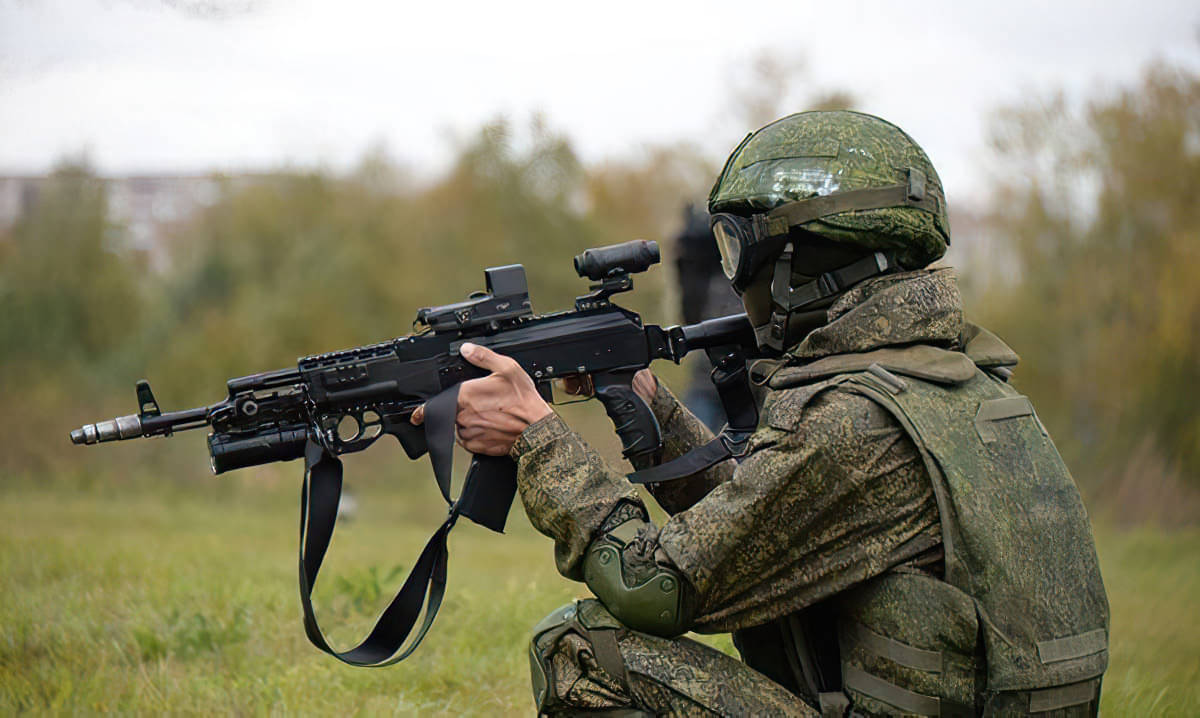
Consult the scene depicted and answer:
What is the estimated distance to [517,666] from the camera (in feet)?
14.9

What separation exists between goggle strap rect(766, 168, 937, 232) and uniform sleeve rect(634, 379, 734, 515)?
2.98 feet

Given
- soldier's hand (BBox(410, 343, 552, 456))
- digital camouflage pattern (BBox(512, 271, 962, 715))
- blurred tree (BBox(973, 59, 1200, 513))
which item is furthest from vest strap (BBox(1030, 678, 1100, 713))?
blurred tree (BBox(973, 59, 1200, 513))

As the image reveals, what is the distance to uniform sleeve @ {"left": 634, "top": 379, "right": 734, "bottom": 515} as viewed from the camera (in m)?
3.54

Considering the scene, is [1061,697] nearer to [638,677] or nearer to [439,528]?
[638,677]

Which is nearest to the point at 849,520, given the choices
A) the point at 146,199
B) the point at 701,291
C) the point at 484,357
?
the point at 484,357

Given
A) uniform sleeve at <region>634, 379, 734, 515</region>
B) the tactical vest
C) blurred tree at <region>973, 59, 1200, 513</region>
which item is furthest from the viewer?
blurred tree at <region>973, 59, 1200, 513</region>

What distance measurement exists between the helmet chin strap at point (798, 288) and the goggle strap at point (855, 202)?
3.6 inches

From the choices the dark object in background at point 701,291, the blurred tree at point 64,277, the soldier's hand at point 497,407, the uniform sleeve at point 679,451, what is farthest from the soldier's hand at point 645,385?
the blurred tree at point 64,277

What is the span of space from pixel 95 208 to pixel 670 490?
1169cm

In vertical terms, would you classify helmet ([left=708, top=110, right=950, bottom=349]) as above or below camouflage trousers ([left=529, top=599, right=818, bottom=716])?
above

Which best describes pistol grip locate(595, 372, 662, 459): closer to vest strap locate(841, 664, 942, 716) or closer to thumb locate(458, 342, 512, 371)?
thumb locate(458, 342, 512, 371)

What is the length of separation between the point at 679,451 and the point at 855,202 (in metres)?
1.15

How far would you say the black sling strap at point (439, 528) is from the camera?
10.3 ft

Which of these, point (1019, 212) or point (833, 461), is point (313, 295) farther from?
point (833, 461)
